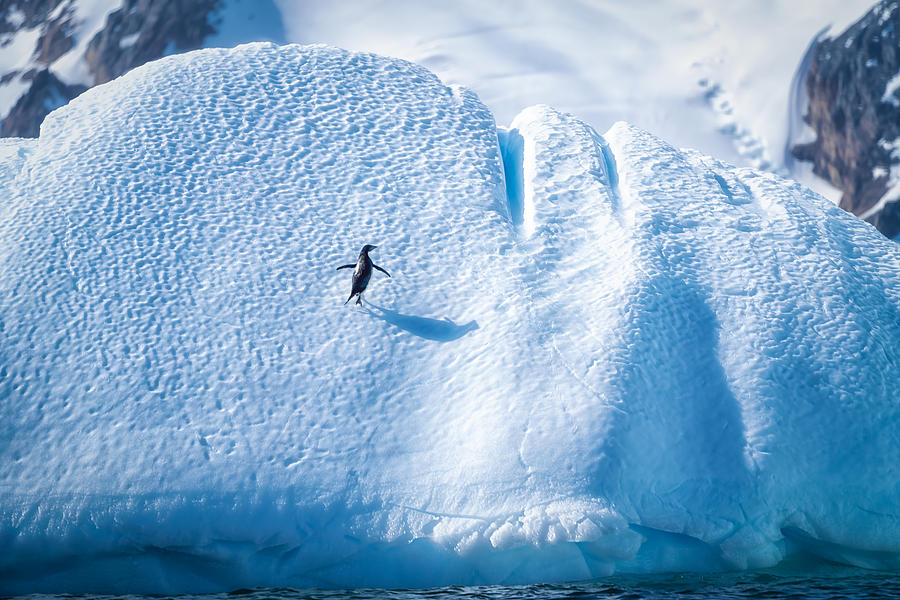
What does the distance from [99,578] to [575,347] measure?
1.66 metres

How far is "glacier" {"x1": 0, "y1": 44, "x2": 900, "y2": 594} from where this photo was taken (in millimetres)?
2320

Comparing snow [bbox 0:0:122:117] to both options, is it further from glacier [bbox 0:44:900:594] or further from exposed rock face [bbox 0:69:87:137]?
glacier [bbox 0:44:900:594]

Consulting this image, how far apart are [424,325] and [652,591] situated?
3.79ft

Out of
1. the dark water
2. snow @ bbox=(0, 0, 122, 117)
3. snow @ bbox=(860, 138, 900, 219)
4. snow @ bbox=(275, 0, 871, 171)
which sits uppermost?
snow @ bbox=(0, 0, 122, 117)

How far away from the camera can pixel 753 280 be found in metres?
2.99

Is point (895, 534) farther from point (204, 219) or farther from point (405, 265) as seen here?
point (204, 219)

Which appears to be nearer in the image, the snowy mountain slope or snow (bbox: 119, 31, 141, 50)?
the snowy mountain slope

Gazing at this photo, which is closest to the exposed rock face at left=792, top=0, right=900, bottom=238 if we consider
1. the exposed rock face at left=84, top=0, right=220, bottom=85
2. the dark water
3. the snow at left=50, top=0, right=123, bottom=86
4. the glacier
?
the glacier

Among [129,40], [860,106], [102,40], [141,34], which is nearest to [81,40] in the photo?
[102,40]

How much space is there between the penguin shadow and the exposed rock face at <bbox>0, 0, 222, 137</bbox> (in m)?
11.4

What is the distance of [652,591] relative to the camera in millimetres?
2232

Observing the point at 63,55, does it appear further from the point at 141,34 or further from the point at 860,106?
the point at 860,106

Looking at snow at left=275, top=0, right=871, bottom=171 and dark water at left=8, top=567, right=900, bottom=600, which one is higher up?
snow at left=275, top=0, right=871, bottom=171

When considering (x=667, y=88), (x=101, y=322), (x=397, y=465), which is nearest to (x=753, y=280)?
(x=397, y=465)
